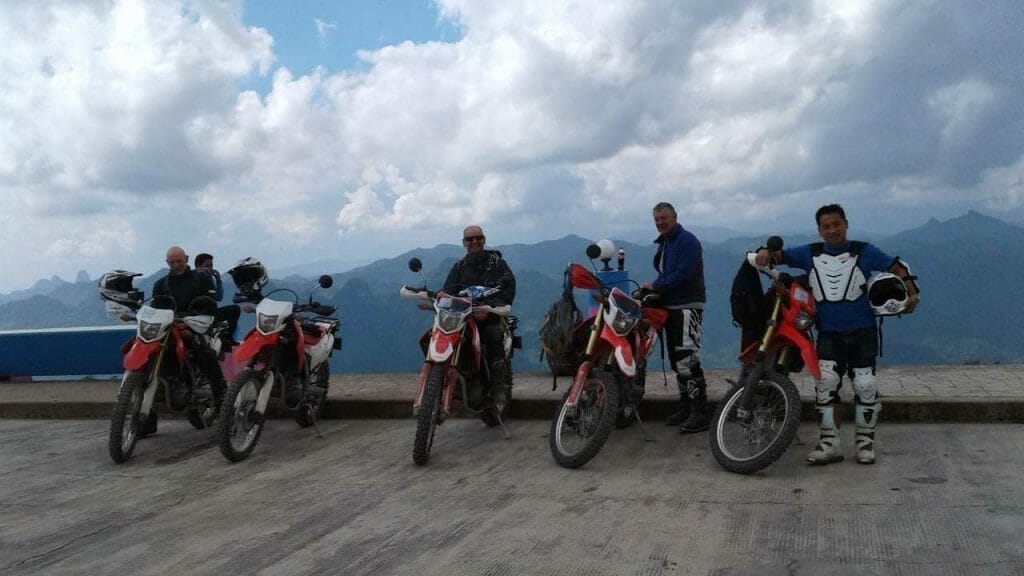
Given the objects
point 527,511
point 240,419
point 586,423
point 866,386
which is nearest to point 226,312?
point 240,419

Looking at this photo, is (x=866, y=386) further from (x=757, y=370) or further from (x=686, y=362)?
(x=686, y=362)

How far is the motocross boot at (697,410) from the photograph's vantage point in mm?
6020

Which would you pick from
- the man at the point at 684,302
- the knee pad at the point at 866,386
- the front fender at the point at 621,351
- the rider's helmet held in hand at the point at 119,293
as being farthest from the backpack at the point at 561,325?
the rider's helmet held in hand at the point at 119,293

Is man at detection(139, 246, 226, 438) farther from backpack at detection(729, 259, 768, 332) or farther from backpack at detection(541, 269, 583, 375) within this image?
backpack at detection(729, 259, 768, 332)

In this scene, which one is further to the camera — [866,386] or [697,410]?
[697,410]

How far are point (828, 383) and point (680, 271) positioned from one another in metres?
1.48

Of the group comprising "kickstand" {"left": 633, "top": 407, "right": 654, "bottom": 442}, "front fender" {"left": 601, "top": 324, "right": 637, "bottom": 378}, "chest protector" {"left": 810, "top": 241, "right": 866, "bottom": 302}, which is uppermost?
"chest protector" {"left": 810, "top": 241, "right": 866, "bottom": 302}

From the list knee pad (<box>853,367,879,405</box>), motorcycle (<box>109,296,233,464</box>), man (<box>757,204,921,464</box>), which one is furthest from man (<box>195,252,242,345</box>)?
knee pad (<box>853,367,879,405</box>)

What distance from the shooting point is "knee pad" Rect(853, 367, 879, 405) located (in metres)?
4.86

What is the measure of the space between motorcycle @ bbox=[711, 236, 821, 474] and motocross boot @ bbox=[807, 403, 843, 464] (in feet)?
0.77

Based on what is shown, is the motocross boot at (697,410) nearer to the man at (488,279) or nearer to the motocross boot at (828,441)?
the motocross boot at (828,441)

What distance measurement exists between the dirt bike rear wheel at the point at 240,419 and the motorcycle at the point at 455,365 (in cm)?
140

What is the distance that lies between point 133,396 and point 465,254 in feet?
10.1

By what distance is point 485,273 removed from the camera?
21.8ft
